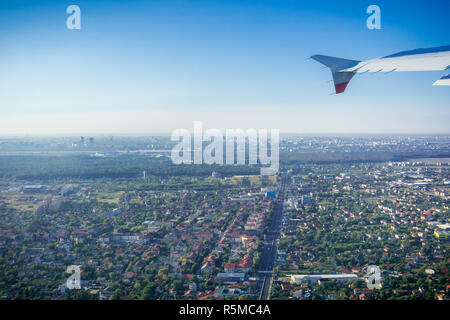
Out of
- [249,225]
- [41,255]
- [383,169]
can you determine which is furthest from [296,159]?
[41,255]

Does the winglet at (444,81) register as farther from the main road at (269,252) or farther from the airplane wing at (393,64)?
the main road at (269,252)

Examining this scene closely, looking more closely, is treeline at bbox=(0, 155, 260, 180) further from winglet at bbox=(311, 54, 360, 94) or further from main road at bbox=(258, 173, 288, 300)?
winglet at bbox=(311, 54, 360, 94)

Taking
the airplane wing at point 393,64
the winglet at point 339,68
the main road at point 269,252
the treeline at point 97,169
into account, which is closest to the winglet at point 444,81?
the airplane wing at point 393,64

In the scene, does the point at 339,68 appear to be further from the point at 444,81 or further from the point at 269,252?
the point at 269,252

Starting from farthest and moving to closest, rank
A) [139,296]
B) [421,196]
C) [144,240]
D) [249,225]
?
1. [421,196]
2. [249,225]
3. [144,240]
4. [139,296]

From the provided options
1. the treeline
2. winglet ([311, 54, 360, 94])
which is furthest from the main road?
the treeline
